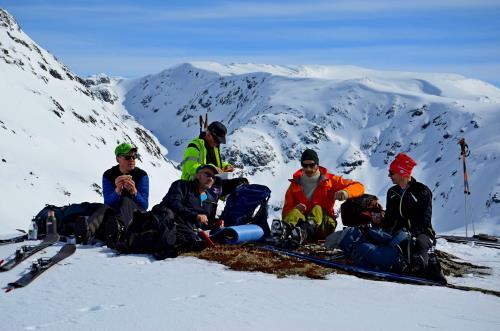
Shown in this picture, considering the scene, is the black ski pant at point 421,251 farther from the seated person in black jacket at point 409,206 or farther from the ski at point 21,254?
the ski at point 21,254

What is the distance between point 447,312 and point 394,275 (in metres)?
1.66

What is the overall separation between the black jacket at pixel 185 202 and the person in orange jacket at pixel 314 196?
1.52 metres

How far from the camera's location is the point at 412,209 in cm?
803

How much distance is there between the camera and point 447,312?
→ 572cm

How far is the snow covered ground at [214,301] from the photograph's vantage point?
510 cm

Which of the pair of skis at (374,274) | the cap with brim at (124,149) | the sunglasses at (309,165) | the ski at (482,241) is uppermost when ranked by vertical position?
the cap with brim at (124,149)

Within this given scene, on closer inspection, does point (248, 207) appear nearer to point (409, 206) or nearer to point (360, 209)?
point (360, 209)

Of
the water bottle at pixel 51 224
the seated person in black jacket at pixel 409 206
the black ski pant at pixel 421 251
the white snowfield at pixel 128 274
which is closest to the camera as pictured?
the white snowfield at pixel 128 274

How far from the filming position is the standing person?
9.08 m

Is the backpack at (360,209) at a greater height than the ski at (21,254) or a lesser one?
greater

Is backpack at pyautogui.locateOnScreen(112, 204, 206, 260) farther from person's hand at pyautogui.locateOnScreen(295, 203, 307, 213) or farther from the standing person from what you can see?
person's hand at pyautogui.locateOnScreen(295, 203, 307, 213)

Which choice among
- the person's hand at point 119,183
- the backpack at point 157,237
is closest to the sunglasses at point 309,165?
the backpack at point 157,237

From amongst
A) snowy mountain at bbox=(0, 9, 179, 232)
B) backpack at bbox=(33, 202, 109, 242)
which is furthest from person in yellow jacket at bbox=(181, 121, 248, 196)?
snowy mountain at bbox=(0, 9, 179, 232)

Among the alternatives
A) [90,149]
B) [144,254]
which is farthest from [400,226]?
[90,149]
